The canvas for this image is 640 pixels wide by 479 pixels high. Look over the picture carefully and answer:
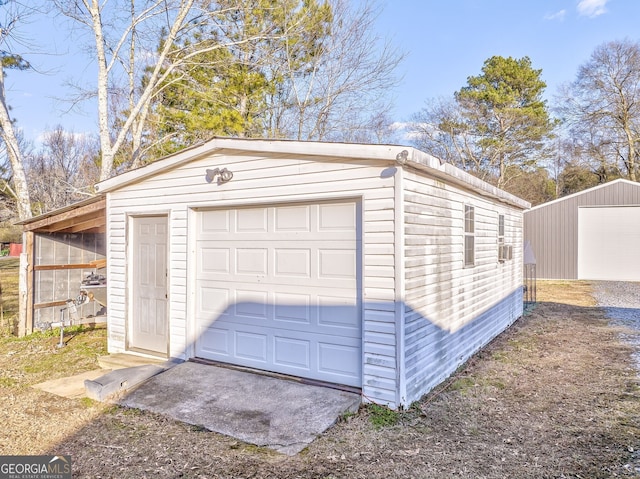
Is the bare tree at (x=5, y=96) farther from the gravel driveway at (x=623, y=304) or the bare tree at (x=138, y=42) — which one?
the gravel driveway at (x=623, y=304)

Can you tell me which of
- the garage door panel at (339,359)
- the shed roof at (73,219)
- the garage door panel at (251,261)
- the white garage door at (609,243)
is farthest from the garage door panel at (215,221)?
the white garage door at (609,243)

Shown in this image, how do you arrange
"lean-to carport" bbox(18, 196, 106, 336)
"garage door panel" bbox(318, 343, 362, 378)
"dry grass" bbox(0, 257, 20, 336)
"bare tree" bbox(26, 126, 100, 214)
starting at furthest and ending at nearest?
"bare tree" bbox(26, 126, 100, 214)
"dry grass" bbox(0, 257, 20, 336)
"lean-to carport" bbox(18, 196, 106, 336)
"garage door panel" bbox(318, 343, 362, 378)

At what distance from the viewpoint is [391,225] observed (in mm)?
3898

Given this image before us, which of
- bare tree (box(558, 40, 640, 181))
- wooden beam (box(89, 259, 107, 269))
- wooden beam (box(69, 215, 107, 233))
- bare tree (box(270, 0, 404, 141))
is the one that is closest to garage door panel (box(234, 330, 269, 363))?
wooden beam (box(69, 215, 107, 233))

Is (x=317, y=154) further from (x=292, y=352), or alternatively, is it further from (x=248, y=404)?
(x=248, y=404)

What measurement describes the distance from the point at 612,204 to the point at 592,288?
347cm

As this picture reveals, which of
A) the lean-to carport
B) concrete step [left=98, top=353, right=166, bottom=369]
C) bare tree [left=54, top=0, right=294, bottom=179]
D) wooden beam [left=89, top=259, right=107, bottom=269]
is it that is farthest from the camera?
A: bare tree [left=54, top=0, right=294, bottom=179]

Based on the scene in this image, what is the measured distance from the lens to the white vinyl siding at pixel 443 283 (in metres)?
4.07

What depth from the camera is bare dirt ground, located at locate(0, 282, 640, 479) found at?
3016mm

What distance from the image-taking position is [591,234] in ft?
51.5

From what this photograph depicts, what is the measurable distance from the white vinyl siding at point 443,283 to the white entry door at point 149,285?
3282 millimetres

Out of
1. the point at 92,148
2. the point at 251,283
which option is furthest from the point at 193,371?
the point at 92,148

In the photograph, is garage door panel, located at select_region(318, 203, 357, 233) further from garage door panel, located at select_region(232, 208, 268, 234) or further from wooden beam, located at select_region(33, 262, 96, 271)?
wooden beam, located at select_region(33, 262, 96, 271)

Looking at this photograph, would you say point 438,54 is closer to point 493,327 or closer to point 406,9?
point 406,9
